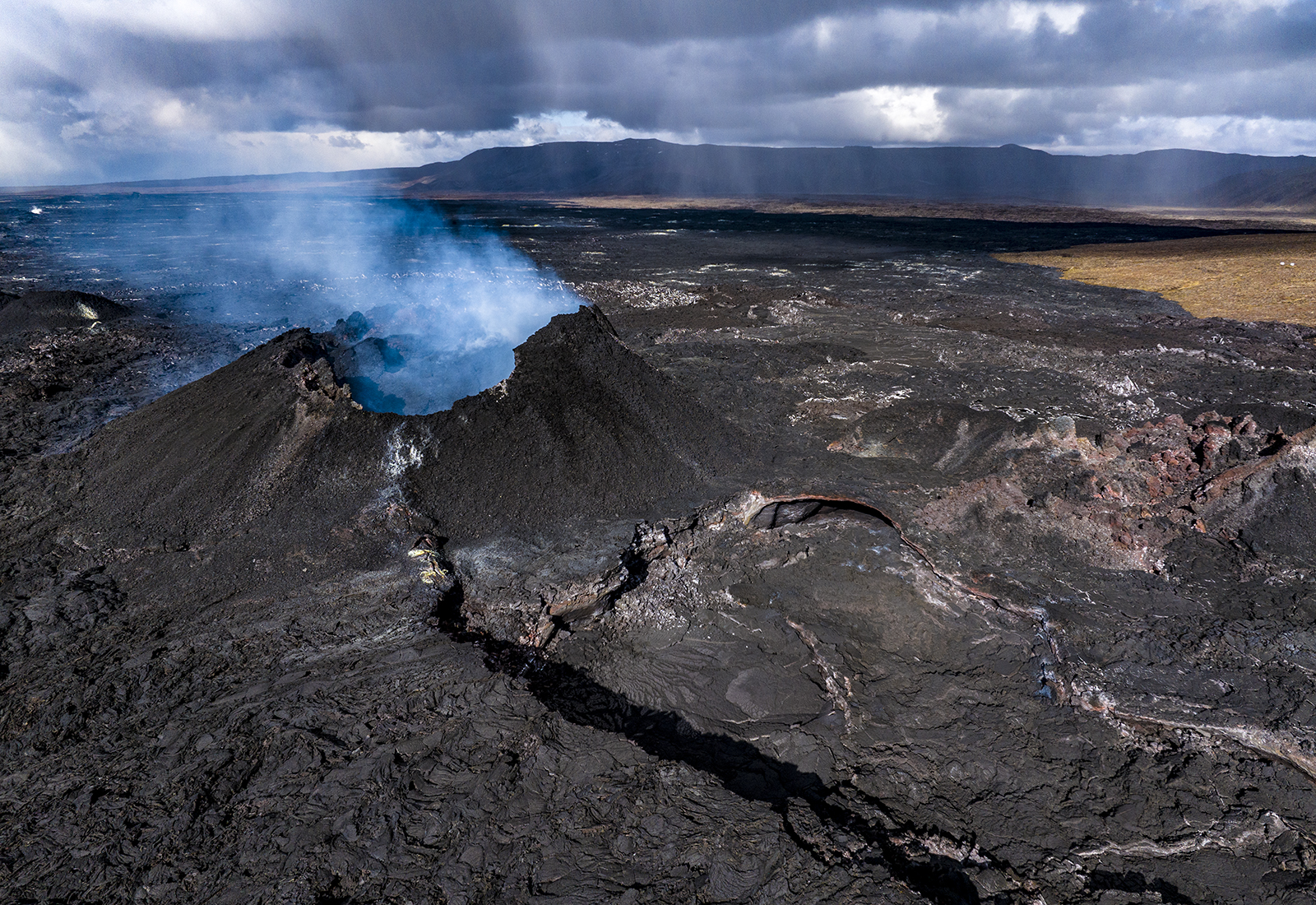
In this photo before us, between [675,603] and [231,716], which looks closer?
[231,716]

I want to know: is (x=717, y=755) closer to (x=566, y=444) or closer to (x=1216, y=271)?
(x=566, y=444)

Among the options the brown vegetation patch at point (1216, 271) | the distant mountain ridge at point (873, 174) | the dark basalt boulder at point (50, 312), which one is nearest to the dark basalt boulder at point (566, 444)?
the dark basalt boulder at point (50, 312)

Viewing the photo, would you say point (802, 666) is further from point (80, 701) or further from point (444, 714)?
point (80, 701)

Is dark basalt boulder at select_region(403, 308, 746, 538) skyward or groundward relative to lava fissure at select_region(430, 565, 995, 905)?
skyward

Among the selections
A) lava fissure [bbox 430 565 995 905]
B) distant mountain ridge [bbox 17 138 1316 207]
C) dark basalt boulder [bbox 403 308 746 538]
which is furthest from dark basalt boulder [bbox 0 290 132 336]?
distant mountain ridge [bbox 17 138 1316 207]

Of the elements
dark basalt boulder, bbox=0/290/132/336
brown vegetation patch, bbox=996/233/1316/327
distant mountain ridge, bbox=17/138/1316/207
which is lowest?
dark basalt boulder, bbox=0/290/132/336

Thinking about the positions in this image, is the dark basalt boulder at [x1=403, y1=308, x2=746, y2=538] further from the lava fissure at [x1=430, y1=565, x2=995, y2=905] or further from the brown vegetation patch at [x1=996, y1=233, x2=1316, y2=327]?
the brown vegetation patch at [x1=996, y1=233, x2=1316, y2=327]

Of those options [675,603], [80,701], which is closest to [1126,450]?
[675,603]
